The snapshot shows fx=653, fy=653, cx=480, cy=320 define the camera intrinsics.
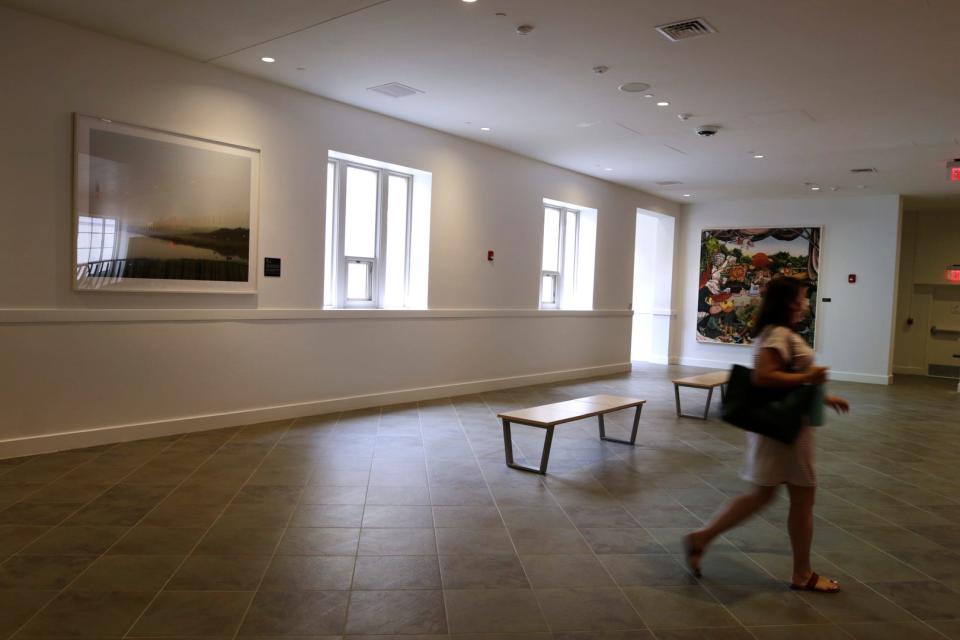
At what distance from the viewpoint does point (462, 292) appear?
8.16m

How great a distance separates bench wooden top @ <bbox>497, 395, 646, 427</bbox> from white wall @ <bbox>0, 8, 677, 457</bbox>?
2391 millimetres

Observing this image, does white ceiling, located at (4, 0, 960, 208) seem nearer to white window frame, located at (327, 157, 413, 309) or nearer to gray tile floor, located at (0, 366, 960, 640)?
white window frame, located at (327, 157, 413, 309)

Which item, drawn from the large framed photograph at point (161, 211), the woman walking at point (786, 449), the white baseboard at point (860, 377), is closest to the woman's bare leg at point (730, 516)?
the woman walking at point (786, 449)

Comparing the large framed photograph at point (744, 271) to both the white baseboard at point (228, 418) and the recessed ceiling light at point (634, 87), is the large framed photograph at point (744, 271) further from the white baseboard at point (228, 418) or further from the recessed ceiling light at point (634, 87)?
the recessed ceiling light at point (634, 87)

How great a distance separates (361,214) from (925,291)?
11528 millimetres

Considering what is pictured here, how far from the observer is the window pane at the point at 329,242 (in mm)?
7004

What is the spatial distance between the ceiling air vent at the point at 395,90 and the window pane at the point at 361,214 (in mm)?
1185

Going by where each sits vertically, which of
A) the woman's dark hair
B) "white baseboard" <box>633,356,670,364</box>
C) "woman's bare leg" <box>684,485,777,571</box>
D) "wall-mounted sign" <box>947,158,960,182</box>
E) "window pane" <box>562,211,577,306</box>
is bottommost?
"white baseboard" <box>633,356,670,364</box>

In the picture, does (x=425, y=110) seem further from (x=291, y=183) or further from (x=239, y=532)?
(x=239, y=532)

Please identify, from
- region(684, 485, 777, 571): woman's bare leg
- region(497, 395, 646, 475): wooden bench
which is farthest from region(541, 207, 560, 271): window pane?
region(684, 485, 777, 571): woman's bare leg

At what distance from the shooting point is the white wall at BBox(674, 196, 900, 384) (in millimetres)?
10992

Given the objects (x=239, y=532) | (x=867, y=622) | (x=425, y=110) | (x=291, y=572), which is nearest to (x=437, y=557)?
(x=291, y=572)

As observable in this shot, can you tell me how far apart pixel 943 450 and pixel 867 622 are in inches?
173

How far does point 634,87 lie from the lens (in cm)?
580
